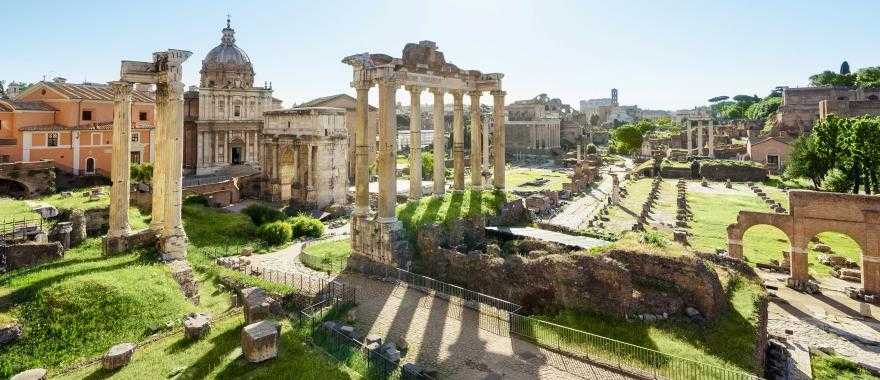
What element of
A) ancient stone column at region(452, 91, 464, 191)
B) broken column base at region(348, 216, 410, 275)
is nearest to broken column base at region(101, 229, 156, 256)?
broken column base at region(348, 216, 410, 275)

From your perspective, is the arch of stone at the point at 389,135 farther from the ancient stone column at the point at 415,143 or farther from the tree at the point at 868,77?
the tree at the point at 868,77

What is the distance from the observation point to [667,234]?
34.1 metres

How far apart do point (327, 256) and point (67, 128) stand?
2815 cm

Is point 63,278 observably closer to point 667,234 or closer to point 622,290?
point 622,290

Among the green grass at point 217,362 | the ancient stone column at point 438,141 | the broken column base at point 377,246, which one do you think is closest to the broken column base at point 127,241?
the green grass at point 217,362

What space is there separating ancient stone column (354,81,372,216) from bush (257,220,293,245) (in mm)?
10029

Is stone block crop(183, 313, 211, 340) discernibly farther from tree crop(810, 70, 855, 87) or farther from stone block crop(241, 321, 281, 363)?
tree crop(810, 70, 855, 87)

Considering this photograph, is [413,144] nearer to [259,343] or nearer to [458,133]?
[458,133]

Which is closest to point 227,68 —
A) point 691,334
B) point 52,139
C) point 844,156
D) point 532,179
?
point 52,139

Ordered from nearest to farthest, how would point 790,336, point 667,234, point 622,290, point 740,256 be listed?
1. point 622,290
2. point 790,336
3. point 740,256
4. point 667,234

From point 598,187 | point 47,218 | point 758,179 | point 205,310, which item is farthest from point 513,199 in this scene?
point 758,179

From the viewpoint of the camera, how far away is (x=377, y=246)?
63.9ft

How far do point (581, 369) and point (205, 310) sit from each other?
12.3 m

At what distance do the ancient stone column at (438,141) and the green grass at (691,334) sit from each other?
439 inches
